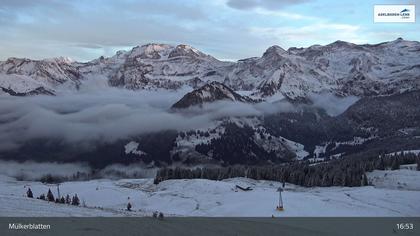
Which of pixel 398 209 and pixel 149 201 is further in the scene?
pixel 149 201

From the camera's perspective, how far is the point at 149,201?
185 m

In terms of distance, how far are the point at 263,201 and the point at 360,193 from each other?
41.3 meters

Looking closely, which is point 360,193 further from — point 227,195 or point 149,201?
point 149,201

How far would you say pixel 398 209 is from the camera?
159125 mm
